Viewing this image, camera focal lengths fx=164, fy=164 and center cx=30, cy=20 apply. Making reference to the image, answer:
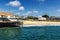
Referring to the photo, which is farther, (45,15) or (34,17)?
(45,15)

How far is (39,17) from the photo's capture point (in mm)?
70062

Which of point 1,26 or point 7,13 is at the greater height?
point 7,13

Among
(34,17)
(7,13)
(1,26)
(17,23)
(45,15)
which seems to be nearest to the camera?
(1,26)

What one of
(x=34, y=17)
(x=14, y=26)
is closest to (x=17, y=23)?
(x=14, y=26)

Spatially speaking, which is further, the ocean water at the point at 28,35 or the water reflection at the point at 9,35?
the ocean water at the point at 28,35

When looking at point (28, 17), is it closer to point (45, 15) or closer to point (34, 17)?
point (34, 17)

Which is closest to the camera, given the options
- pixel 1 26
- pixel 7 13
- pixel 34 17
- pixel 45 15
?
pixel 1 26

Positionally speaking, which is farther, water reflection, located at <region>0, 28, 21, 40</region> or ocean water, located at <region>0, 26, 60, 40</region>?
ocean water, located at <region>0, 26, 60, 40</region>

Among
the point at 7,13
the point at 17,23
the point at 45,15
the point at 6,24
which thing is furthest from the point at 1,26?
the point at 45,15

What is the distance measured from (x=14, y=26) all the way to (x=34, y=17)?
32.7m

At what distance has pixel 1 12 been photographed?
53125 millimetres

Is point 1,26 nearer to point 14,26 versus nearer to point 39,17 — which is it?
point 14,26

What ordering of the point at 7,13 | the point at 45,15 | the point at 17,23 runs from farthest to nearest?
1. the point at 45,15
2. the point at 7,13
3. the point at 17,23

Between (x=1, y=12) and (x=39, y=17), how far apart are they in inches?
850
